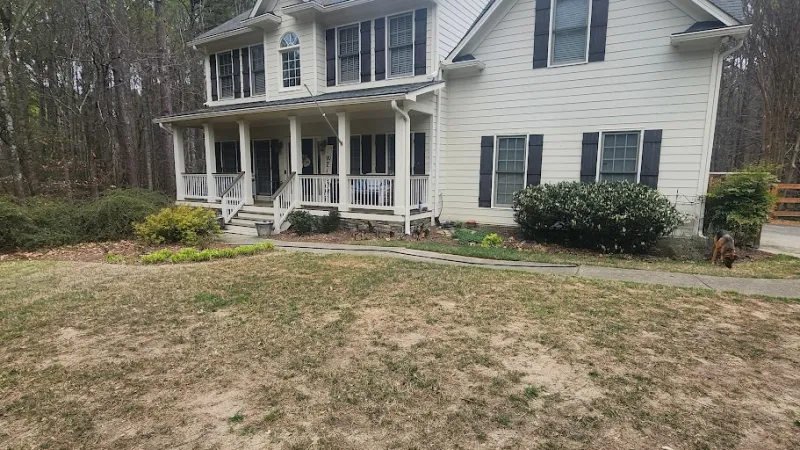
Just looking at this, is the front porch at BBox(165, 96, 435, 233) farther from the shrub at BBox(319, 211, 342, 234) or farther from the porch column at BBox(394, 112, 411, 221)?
the shrub at BBox(319, 211, 342, 234)

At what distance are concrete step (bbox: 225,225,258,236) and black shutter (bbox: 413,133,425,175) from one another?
188 inches

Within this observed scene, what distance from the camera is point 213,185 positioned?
43.0 feet

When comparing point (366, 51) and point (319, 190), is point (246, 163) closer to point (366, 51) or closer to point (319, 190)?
point (319, 190)

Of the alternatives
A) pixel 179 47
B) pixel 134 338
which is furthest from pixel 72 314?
pixel 179 47

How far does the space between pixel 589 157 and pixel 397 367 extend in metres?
8.08

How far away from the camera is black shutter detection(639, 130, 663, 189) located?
28.6ft

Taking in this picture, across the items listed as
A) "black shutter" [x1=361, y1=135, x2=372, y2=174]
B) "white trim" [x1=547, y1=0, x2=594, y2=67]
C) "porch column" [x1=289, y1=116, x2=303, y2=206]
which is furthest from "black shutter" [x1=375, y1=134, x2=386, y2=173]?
"white trim" [x1=547, y1=0, x2=594, y2=67]

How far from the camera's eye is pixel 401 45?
11.0 meters

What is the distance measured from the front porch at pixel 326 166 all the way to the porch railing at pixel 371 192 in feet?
0.09

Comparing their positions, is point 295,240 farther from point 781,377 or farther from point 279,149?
point 781,377

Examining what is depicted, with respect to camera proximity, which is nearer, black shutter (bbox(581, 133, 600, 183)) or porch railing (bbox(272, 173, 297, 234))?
black shutter (bbox(581, 133, 600, 183))

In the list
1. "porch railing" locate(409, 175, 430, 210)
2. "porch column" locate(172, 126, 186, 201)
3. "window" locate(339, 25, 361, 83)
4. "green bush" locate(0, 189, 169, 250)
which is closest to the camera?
"green bush" locate(0, 189, 169, 250)

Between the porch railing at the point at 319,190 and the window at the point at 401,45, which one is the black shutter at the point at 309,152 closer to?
the porch railing at the point at 319,190

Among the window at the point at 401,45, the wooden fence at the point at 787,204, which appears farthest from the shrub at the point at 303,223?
the wooden fence at the point at 787,204
